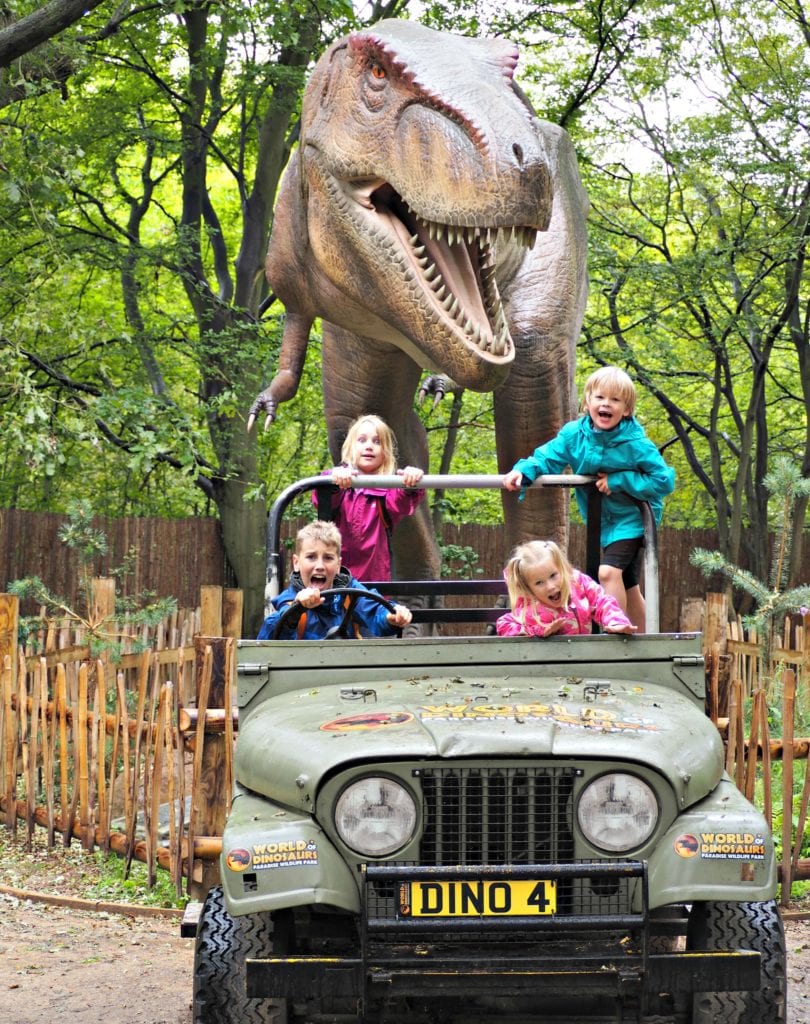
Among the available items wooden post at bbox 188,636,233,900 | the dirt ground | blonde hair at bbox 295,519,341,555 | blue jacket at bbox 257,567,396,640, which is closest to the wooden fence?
wooden post at bbox 188,636,233,900

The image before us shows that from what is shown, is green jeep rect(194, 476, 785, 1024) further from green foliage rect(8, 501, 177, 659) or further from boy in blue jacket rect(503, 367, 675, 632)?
green foliage rect(8, 501, 177, 659)

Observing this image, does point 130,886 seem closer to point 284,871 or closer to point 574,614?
point 574,614

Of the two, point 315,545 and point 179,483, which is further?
point 179,483

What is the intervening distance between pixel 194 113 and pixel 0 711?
10.4m

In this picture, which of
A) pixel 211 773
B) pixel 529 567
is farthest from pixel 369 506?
pixel 529 567

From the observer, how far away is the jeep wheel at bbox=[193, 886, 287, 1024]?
12.5ft

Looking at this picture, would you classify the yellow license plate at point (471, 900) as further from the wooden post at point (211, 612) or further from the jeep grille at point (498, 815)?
the wooden post at point (211, 612)

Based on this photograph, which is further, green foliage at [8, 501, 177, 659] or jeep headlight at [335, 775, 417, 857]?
green foliage at [8, 501, 177, 659]

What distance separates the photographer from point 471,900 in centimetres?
352

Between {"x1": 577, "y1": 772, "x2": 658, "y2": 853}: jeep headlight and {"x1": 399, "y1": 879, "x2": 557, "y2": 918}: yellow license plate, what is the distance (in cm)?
24

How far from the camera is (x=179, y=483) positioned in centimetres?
2394

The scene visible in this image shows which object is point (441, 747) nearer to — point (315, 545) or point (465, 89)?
point (315, 545)

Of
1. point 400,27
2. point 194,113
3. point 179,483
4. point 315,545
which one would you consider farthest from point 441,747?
point 179,483

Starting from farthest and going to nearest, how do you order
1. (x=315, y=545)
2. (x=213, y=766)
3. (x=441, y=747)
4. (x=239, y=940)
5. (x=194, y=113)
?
(x=194, y=113) → (x=213, y=766) → (x=315, y=545) → (x=239, y=940) → (x=441, y=747)
